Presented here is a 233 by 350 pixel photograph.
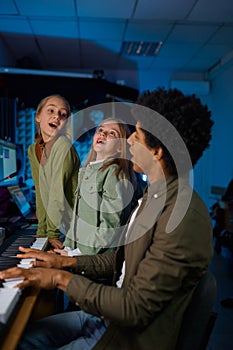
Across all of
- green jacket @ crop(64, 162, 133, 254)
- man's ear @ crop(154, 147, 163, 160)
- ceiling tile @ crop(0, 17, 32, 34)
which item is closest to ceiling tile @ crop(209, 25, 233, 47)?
ceiling tile @ crop(0, 17, 32, 34)

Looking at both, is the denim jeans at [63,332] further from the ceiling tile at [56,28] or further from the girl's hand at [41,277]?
the ceiling tile at [56,28]

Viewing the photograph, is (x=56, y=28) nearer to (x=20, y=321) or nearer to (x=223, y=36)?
(x=223, y=36)

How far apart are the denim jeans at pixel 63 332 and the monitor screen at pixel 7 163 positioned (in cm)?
105

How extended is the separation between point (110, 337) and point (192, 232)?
395mm

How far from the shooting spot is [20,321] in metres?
0.86

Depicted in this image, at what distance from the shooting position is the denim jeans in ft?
3.83

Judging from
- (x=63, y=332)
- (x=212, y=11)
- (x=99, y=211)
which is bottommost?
(x=63, y=332)

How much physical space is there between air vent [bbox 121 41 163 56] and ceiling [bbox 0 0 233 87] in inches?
3.6

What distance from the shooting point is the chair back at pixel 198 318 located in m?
0.88

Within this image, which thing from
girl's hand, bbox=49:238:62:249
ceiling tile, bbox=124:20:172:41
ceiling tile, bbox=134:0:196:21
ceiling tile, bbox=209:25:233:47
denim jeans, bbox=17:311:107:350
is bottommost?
denim jeans, bbox=17:311:107:350

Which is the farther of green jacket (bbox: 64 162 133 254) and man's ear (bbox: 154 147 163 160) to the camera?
green jacket (bbox: 64 162 133 254)

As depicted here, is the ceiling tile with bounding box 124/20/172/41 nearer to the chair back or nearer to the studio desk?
the studio desk

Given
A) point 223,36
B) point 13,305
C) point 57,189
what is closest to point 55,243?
point 57,189

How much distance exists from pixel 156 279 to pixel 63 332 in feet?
2.00
